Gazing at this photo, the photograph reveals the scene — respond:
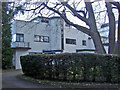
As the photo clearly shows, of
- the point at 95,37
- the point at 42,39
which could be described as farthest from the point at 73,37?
the point at 95,37

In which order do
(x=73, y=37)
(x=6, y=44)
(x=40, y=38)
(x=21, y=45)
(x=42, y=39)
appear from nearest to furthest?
1. (x=6, y=44)
2. (x=21, y=45)
3. (x=40, y=38)
4. (x=42, y=39)
5. (x=73, y=37)

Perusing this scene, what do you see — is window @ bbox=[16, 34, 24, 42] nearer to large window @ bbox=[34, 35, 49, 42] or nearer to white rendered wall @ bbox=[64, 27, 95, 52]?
large window @ bbox=[34, 35, 49, 42]

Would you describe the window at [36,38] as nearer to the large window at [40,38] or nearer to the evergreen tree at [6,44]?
the large window at [40,38]

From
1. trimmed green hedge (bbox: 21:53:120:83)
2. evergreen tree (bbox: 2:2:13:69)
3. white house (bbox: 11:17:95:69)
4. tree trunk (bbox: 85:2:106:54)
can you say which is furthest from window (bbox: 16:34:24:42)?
trimmed green hedge (bbox: 21:53:120:83)

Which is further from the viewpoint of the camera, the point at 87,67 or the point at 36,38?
the point at 36,38

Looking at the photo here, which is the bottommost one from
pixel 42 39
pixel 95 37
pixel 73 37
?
pixel 95 37

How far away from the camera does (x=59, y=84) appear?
7621 millimetres

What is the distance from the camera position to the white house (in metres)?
20.2

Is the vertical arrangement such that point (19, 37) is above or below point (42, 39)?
above

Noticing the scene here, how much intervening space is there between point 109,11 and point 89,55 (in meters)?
4.85

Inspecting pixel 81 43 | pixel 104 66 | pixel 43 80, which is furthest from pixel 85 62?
pixel 81 43

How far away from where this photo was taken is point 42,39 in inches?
910

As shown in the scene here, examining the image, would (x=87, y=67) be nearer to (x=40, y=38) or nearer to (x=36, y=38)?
(x=36, y=38)

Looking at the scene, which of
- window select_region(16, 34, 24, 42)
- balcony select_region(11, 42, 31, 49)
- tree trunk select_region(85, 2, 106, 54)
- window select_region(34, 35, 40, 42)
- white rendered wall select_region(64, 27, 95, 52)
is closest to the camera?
tree trunk select_region(85, 2, 106, 54)
